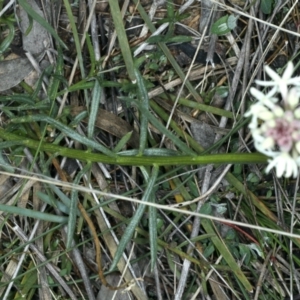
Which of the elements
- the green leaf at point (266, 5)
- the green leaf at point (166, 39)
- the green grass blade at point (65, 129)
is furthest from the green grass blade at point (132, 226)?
the green leaf at point (266, 5)

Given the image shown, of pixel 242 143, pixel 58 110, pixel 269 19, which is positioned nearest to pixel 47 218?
pixel 58 110

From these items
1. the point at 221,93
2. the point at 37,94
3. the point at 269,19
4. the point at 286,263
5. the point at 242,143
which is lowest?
the point at 286,263

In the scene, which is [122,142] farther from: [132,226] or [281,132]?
[281,132]

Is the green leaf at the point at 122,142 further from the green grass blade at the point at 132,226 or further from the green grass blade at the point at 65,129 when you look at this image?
the green grass blade at the point at 132,226

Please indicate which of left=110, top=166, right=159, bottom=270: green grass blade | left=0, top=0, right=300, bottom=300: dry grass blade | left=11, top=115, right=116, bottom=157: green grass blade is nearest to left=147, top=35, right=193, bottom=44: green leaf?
left=0, top=0, right=300, bottom=300: dry grass blade

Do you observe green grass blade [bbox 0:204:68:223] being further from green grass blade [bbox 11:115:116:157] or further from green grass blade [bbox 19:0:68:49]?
green grass blade [bbox 19:0:68:49]

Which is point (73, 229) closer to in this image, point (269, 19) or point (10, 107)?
point (10, 107)

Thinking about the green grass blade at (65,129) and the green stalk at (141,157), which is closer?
the green stalk at (141,157)

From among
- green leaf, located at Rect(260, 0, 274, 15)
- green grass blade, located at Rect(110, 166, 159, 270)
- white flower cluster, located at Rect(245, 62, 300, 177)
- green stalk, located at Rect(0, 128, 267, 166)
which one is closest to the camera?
white flower cluster, located at Rect(245, 62, 300, 177)

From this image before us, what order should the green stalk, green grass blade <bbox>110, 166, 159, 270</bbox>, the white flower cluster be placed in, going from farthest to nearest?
1. green grass blade <bbox>110, 166, 159, 270</bbox>
2. the green stalk
3. the white flower cluster

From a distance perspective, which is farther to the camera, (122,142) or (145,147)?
(145,147)

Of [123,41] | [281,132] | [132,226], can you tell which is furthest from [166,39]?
[281,132]
